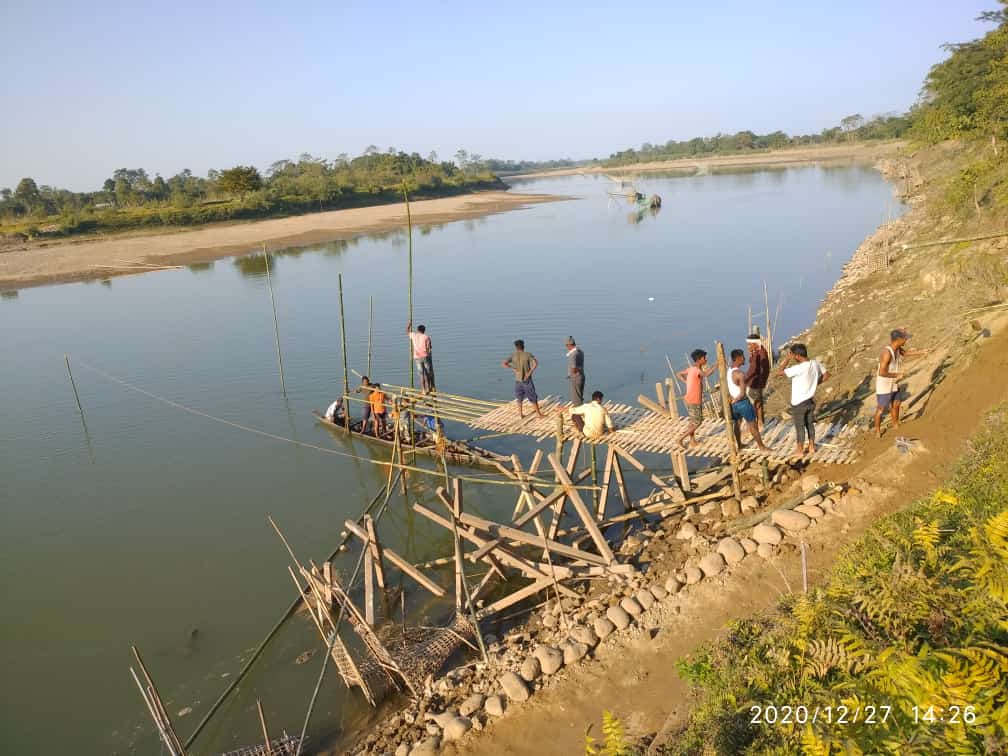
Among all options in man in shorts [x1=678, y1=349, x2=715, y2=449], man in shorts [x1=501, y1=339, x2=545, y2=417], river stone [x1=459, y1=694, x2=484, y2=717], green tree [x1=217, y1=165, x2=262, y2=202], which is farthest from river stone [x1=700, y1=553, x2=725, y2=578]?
green tree [x1=217, y1=165, x2=262, y2=202]

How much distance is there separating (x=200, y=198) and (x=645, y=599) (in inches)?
2718

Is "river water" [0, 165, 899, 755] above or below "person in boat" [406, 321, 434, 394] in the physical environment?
below

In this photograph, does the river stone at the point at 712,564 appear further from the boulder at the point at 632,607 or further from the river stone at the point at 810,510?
the river stone at the point at 810,510

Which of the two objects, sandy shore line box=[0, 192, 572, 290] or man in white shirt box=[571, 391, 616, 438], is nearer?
man in white shirt box=[571, 391, 616, 438]

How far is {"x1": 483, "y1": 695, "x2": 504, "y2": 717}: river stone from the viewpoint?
612 cm

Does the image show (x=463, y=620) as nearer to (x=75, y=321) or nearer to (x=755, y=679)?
(x=755, y=679)

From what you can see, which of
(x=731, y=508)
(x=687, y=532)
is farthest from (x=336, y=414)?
(x=731, y=508)

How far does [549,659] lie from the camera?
647 centimetres

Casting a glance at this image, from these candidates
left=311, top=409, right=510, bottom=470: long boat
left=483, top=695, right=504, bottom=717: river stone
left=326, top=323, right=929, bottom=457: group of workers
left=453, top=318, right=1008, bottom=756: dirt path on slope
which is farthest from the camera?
left=311, top=409, right=510, bottom=470: long boat

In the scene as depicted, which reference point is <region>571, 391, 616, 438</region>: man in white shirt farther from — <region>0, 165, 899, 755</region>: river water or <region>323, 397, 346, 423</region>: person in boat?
<region>323, 397, 346, 423</region>: person in boat

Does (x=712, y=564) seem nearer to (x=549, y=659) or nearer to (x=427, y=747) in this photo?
(x=549, y=659)

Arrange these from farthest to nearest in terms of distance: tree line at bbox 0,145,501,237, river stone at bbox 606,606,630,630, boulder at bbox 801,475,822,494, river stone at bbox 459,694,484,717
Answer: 1. tree line at bbox 0,145,501,237
2. boulder at bbox 801,475,822,494
3. river stone at bbox 606,606,630,630
4. river stone at bbox 459,694,484,717

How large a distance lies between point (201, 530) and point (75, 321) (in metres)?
21.8

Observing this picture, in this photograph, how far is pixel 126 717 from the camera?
7.96 m
